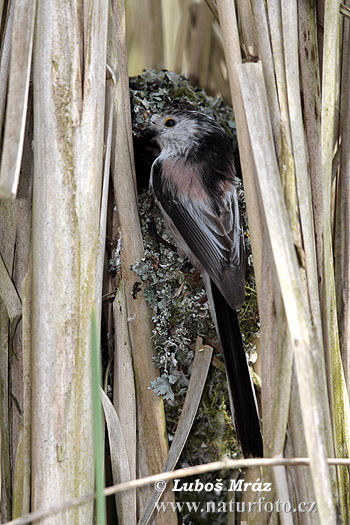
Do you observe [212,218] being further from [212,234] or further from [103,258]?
[103,258]

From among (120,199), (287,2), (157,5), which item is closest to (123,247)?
(120,199)

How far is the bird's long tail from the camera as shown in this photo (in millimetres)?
1297

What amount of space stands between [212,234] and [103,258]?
0.58 metres

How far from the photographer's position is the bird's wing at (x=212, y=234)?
1595 mm

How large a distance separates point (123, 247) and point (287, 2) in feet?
2.29

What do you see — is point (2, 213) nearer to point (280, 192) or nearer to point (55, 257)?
point (55, 257)

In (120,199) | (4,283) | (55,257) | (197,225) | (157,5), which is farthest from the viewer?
(157,5)

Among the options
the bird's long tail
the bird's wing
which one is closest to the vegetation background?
the bird's long tail

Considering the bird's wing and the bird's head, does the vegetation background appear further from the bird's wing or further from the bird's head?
the bird's head

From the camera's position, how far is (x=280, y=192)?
1.03 metres

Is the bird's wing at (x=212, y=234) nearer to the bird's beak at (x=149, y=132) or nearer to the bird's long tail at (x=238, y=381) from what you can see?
the bird's long tail at (x=238, y=381)

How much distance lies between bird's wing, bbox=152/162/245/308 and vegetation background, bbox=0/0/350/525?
300 millimetres

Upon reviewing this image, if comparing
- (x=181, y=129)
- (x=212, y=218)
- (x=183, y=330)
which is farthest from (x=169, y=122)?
(x=183, y=330)

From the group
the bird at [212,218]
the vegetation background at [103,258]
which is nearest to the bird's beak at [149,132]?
the bird at [212,218]
